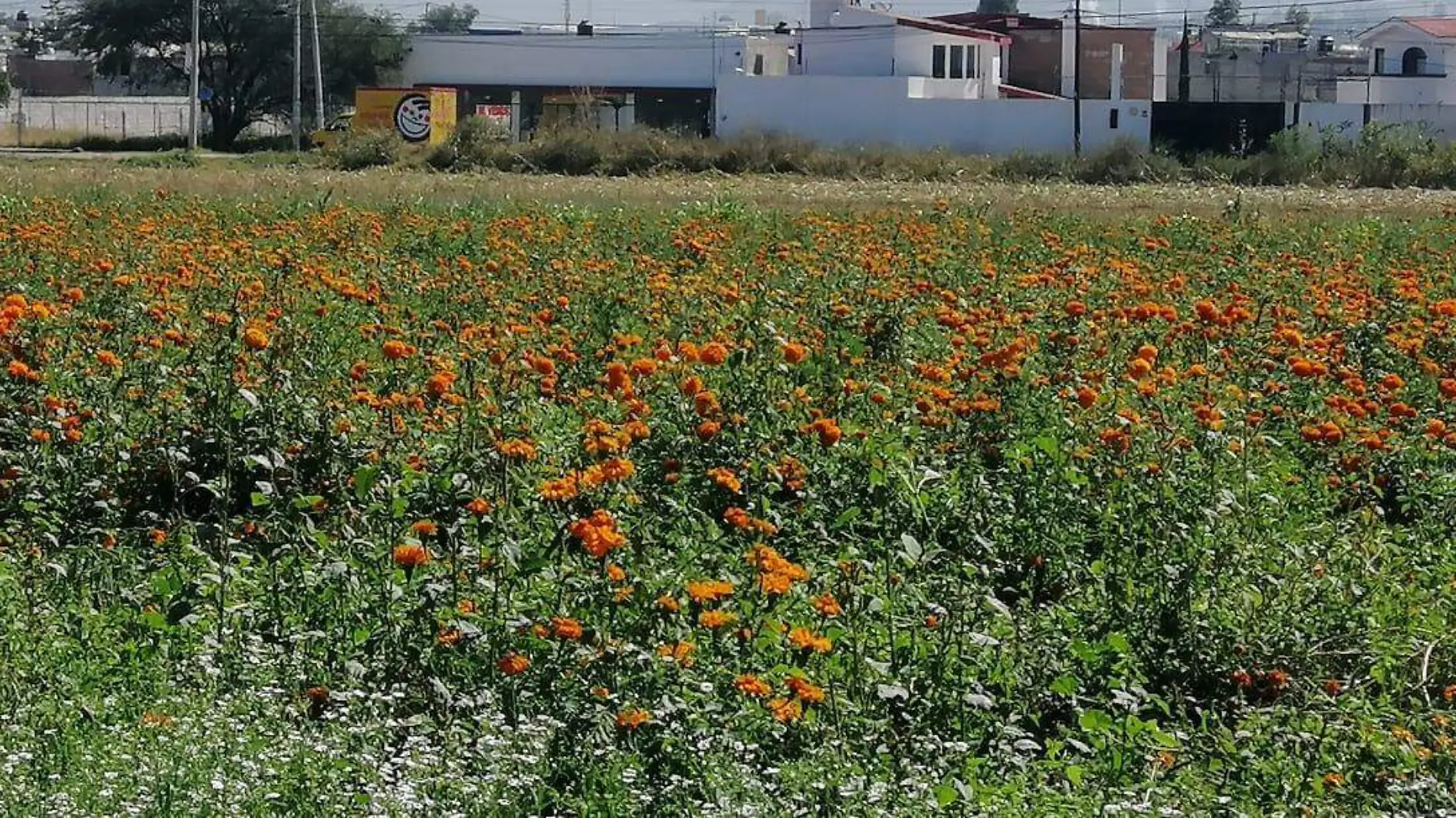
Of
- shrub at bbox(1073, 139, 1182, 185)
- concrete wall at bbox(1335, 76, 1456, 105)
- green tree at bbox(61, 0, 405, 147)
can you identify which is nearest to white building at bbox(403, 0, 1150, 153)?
green tree at bbox(61, 0, 405, 147)

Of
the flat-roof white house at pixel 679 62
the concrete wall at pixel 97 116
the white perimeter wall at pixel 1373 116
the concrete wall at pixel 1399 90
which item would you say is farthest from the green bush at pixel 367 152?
the concrete wall at pixel 1399 90

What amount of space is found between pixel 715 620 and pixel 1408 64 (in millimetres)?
71654

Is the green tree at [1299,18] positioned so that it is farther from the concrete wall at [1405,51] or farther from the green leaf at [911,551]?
the green leaf at [911,551]

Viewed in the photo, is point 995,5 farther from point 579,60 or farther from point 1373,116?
point 1373,116

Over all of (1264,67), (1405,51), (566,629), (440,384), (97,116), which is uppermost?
(1405,51)

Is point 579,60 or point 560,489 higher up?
point 579,60

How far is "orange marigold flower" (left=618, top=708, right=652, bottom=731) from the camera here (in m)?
4.59

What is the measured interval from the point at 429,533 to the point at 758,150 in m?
41.8

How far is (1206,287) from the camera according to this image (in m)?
12.8

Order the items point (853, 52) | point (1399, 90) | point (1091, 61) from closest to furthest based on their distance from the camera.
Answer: point (853, 52), point (1399, 90), point (1091, 61)

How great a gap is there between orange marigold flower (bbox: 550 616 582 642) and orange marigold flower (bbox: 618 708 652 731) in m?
0.22

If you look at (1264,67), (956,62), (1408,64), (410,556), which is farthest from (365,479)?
(1264,67)

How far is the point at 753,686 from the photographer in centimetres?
458

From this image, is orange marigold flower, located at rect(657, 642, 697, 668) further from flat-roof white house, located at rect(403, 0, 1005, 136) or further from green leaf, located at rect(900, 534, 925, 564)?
flat-roof white house, located at rect(403, 0, 1005, 136)
